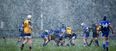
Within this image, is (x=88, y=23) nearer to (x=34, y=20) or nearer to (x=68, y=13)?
(x=68, y=13)

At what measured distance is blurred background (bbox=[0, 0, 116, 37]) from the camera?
27.9 meters

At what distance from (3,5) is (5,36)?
364 centimetres

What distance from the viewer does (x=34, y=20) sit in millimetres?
28641

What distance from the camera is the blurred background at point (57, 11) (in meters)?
27.9

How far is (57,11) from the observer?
94.2ft

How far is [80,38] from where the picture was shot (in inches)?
1022

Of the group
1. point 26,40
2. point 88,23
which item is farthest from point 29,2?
point 26,40

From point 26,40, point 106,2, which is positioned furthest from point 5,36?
point 26,40

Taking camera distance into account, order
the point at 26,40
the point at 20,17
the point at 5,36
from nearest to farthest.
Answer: the point at 26,40 → the point at 5,36 → the point at 20,17

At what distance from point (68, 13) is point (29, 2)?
3301 mm

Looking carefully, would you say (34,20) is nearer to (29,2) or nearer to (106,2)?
(29,2)

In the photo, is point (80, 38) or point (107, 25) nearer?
point (107, 25)

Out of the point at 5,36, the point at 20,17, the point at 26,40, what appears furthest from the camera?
the point at 20,17

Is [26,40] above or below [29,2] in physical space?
below
